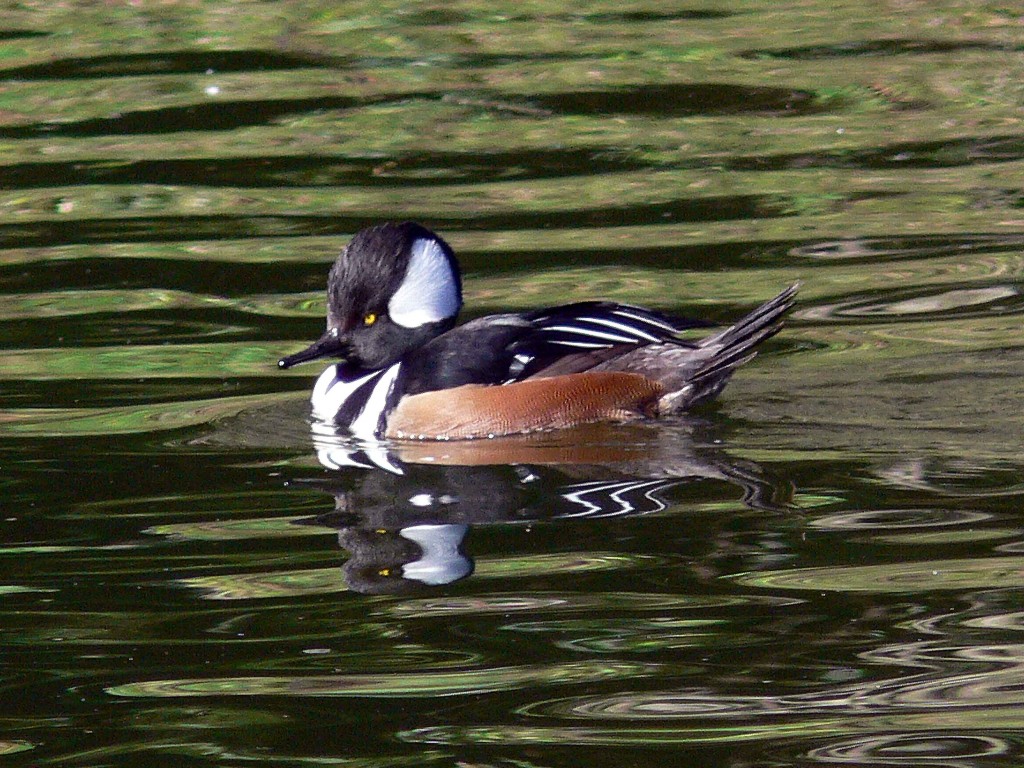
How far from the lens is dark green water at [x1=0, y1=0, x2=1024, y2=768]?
4.52 metres

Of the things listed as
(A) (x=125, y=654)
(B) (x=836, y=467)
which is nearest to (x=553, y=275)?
(B) (x=836, y=467)

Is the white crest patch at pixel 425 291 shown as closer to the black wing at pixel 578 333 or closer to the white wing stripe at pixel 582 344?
the black wing at pixel 578 333

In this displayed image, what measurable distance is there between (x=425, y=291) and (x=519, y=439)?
2.75ft

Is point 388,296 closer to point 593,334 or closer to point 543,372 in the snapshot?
point 543,372

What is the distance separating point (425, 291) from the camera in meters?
7.62

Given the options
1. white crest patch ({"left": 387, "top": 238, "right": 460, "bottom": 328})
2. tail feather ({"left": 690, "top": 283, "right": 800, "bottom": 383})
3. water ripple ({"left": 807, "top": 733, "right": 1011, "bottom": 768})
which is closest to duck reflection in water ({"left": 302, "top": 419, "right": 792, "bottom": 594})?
tail feather ({"left": 690, "top": 283, "right": 800, "bottom": 383})

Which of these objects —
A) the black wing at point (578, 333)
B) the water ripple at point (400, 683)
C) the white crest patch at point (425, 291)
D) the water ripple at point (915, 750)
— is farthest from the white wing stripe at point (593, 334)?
the water ripple at point (915, 750)

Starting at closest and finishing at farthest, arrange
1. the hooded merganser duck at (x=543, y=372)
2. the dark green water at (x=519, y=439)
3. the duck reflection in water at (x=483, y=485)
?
the dark green water at (x=519, y=439)
the duck reflection in water at (x=483, y=485)
the hooded merganser duck at (x=543, y=372)

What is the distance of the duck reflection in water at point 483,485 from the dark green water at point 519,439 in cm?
2

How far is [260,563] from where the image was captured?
5633 millimetres

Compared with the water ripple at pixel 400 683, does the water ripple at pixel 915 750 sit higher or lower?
lower

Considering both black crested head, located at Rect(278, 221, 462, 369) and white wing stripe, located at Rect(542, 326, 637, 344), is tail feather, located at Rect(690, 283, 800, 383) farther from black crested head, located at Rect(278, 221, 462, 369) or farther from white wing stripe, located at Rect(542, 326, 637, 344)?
black crested head, located at Rect(278, 221, 462, 369)

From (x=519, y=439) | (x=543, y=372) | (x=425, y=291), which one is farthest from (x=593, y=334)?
(x=425, y=291)

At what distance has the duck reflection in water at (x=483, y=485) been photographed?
5.65m
